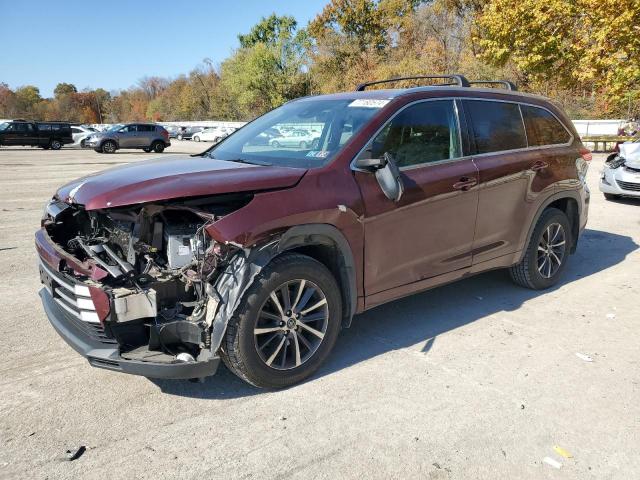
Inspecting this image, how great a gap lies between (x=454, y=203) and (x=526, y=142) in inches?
53.0

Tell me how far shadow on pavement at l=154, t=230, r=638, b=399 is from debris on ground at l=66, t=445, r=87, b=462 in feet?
2.17

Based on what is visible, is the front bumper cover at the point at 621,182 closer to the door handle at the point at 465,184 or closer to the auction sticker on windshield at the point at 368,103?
the door handle at the point at 465,184

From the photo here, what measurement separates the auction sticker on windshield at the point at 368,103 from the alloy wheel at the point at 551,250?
2307 mm

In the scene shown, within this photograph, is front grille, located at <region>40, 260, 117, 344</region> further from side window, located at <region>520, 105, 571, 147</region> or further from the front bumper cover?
the front bumper cover

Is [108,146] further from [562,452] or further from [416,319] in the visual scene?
[562,452]

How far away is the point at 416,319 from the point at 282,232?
190cm

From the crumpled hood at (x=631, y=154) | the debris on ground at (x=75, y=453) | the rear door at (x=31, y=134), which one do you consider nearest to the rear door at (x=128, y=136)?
the rear door at (x=31, y=134)

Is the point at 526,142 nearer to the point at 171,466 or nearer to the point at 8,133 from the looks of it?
the point at 171,466

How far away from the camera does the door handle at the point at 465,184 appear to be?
415cm

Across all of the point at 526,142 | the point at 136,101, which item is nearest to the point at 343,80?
the point at 526,142

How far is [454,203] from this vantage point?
13.6ft

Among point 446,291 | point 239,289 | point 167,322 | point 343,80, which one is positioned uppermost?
point 343,80

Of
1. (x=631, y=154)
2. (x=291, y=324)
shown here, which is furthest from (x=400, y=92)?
(x=631, y=154)

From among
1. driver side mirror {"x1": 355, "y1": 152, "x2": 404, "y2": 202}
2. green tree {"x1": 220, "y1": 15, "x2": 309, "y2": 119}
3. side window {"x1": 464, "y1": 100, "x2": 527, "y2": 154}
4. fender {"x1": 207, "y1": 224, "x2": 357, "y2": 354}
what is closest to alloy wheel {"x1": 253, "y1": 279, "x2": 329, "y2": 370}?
fender {"x1": 207, "y1": 224, "x2": 357, "y2": 354}
